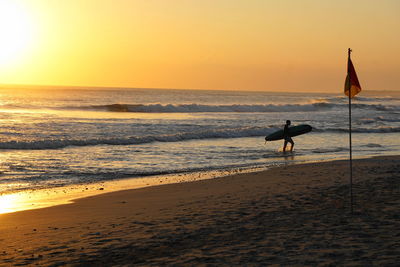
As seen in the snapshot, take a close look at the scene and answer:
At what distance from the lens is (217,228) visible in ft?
25.7

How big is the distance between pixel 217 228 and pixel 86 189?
5542 mm

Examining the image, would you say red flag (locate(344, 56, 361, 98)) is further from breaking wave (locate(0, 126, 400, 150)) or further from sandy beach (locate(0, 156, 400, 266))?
breaking wave (locate(0, 126, 400, 150))

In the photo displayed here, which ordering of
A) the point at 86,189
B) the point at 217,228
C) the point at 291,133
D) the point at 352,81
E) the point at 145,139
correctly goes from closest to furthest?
the point at 217,228 → the point at 352,81 → the point at 86,189 → the point at 291,133 → the point at 145,139

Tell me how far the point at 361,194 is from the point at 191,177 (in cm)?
550

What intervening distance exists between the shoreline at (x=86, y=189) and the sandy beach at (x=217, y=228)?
24.8 inches

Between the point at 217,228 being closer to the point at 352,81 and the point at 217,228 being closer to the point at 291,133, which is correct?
the point at 352,81

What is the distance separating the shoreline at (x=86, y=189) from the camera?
10602 millimetres

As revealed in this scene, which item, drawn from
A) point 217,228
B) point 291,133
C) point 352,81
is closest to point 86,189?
point 217,228

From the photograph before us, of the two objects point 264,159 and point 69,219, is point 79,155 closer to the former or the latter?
point 264,159

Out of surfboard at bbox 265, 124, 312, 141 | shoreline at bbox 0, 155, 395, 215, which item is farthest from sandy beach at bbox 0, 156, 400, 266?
surfboard at bbox 265, 124, 312, 141

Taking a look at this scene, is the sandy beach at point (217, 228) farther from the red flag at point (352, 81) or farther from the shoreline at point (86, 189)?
the red flag at point (352, 81)

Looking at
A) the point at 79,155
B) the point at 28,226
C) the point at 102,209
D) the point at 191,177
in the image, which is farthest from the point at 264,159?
the point at 28,226

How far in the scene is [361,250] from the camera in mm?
6266

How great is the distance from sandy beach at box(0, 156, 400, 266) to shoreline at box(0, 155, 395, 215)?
63 centimetres
